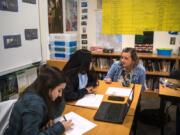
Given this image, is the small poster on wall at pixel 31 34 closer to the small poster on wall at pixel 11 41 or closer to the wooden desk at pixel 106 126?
the small poster on wall at pixel 11 41

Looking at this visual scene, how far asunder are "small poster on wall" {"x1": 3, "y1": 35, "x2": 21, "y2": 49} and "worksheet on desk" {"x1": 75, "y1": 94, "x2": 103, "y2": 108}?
1100 mm

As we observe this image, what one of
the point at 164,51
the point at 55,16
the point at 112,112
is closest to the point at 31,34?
the point at 55,16

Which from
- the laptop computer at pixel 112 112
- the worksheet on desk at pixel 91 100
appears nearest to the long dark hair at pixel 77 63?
the worksheet on desk at pixel 91 100

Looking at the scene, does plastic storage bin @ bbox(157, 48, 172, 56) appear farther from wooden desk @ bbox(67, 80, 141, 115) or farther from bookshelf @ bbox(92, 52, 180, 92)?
wooden desk @ bbox(67, 80, 141, 115)

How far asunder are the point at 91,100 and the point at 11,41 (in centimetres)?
122

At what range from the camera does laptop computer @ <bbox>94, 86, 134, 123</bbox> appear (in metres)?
1.62

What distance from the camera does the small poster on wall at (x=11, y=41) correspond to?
2.39m

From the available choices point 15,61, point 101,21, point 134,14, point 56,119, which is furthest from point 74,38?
point 56,119

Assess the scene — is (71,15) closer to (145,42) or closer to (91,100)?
(145,42)

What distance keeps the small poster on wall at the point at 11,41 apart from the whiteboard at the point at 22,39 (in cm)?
4

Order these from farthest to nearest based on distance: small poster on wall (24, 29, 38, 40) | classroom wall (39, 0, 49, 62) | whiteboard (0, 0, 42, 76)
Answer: classroom wall (39, 0, 49, 62) < small poster on wall (24, 29, 38, 40) < whiteboard (0, 0, 42, 76)

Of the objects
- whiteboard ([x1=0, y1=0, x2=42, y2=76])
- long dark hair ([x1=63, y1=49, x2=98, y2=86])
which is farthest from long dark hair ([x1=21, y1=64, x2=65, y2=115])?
whiteboard ([x1=0, y1=0, x2=42, y2=76])

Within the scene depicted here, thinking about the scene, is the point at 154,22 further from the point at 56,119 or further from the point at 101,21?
the point at 56,119

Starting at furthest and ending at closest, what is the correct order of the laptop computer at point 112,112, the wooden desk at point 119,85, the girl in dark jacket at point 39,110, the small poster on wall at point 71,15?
the small poster on wall at point 71,15
the wooden desk at point 119,85
the laptop computer at point 112,112
the girl in dark jacket at point 39,110
